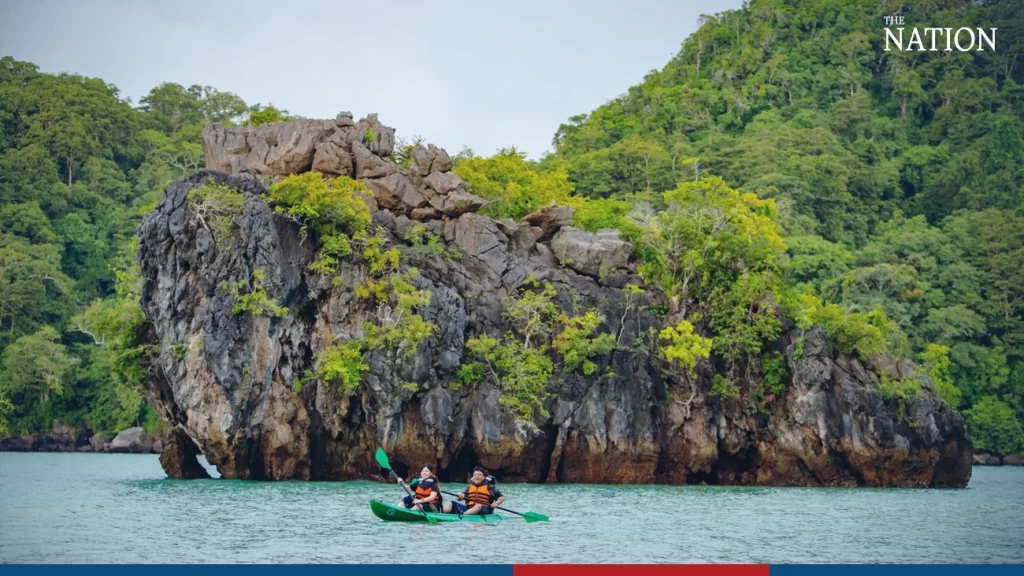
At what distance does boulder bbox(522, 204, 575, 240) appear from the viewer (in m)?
39.6

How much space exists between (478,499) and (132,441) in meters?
38.4

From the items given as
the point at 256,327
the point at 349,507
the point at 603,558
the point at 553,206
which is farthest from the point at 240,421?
the point at 603,558

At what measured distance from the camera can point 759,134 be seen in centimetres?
6712

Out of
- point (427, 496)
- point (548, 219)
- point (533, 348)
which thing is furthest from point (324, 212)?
point (427, 496)

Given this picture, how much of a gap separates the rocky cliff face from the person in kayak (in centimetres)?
886

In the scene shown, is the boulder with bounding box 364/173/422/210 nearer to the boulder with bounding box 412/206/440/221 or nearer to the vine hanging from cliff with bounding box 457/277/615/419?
the boulder with bounding box 412/206/440/221

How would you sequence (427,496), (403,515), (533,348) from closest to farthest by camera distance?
(403,515) < (427,496) < (533,348)

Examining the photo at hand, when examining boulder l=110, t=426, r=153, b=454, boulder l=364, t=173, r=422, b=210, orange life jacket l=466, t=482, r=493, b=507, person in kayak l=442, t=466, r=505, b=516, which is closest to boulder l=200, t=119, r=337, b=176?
boulder l=364, t=173, r=422, b=210

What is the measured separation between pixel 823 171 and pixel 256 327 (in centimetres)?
3791

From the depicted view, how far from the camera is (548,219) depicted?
130 ft

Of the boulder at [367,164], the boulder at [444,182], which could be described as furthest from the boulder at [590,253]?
the boulder at [367,164]

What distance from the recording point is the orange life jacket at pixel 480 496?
24719 mm

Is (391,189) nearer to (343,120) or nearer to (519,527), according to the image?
(343,120)

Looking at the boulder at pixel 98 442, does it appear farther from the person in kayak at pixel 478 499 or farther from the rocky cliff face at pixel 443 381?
the person in kayak at pixel 478 499
